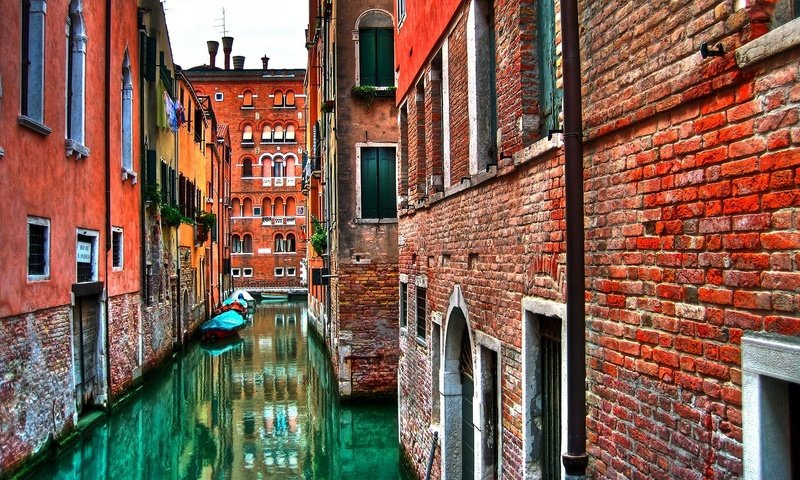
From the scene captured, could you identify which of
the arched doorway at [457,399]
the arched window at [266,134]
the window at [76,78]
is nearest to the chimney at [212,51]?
the arched window at [266,134]

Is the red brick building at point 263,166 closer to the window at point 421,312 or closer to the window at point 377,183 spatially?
the window at point 377,183

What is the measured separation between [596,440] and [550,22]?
94.7 inches

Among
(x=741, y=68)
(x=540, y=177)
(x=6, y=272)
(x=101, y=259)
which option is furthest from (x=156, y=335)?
(x=741, y=68)

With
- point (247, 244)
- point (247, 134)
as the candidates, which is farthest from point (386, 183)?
point (247, 134)

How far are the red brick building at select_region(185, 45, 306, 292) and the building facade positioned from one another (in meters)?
33.9

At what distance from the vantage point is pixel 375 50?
50.6 ft

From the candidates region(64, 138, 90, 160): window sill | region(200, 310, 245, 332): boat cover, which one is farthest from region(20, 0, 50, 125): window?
region(200, 310, 245, 332): boat cover

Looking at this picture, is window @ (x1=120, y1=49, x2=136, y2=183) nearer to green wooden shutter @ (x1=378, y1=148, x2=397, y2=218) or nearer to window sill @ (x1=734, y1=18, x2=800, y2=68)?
green wooden shutter @ (x1=378, y1=148, x2=397, y2=218)

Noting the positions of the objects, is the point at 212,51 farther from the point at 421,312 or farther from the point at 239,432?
the point at 421,312

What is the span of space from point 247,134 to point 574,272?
4817cm

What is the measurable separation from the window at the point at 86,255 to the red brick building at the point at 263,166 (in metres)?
35.4

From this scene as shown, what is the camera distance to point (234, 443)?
39.7ft

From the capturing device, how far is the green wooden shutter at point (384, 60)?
50.4 feet

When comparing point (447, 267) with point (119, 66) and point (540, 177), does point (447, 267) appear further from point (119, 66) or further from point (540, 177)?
point (119, 66)
